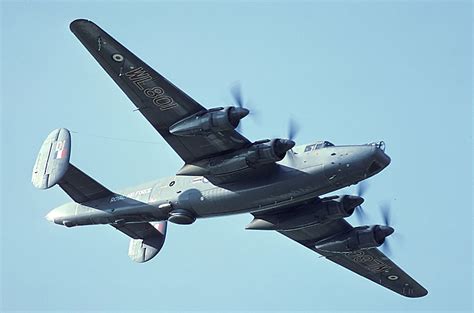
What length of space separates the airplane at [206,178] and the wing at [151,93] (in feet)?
0.11

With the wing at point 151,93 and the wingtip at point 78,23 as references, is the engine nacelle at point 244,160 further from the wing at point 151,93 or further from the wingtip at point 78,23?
the wingtip at point 78,23

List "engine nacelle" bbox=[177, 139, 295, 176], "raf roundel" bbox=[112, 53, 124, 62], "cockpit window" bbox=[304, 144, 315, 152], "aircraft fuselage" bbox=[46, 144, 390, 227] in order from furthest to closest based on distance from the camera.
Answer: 1. "cockpit window" bbox=[304, 144, 315, 152]
2. "aircraft fuselage" bbox=[46, 144, 390, 227]
3. "engine nacelle" bbox=[177, 139, 295, 176]
4. "raf roundel" bbox=[112, 53, 124, 62]

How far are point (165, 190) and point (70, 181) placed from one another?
420cm

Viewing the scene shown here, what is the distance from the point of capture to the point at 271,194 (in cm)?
3048

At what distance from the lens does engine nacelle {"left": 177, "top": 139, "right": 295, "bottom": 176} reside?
96.5 ft

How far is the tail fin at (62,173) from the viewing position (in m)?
32.1

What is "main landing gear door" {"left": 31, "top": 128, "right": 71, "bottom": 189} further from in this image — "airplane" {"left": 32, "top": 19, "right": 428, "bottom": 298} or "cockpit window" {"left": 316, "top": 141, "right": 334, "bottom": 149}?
"cockpit window" {"left": 316, "top": 141, "right": 334, "bottom": 149}

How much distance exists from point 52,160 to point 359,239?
1225 cm

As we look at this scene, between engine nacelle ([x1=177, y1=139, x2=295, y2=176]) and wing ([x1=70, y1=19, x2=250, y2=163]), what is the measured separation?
0.32 m

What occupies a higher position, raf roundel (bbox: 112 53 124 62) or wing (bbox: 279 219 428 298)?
raf roundel (bbox: 112 53 124 62)

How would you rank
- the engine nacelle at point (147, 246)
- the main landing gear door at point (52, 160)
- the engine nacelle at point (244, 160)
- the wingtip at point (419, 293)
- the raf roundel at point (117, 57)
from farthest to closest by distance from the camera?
the wingtip at point (419, 293) → the engine nacelle at point (147, 246) → the main landing gear door at point (52, 160) → the engine nacelle at point (244, 160) → the raf roundel at point (117, 57)

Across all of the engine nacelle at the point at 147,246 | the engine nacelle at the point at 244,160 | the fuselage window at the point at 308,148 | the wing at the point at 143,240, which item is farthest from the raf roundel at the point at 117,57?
the engine nacelle at the point at 147,246

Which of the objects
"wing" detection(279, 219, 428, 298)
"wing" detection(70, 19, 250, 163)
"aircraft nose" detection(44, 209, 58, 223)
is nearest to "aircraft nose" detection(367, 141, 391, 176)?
"wing" detection(70, 19, 250, 163)

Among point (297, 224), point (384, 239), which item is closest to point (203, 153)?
point (297, 224)
